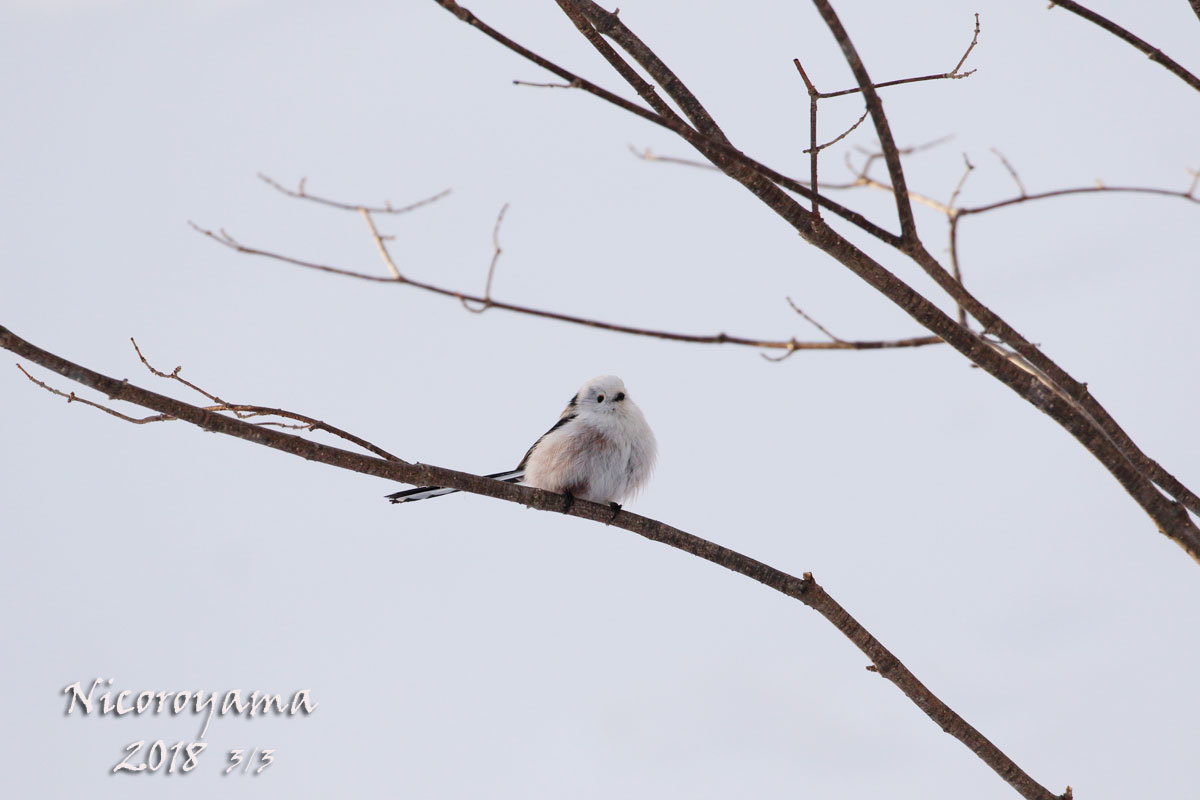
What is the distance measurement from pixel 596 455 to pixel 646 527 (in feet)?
4.47

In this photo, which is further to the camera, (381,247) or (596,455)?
(596,455)

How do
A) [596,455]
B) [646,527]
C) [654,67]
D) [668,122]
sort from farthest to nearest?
[596,455]
[646,527]
[654,67]
[668,122]

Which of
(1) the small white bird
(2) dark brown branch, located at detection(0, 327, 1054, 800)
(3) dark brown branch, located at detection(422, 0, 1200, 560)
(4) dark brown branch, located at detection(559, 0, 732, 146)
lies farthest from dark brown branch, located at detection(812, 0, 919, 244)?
(1) the small white bird

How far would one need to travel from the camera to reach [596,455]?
4094 millimetres

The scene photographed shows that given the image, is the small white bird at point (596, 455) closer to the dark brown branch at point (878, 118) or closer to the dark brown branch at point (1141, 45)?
the dark brown branch at point (878, 118)

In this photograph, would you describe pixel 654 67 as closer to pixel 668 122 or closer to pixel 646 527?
pixel 668 122

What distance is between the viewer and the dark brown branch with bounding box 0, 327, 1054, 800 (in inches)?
84.4

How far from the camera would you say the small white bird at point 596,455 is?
4078 mm

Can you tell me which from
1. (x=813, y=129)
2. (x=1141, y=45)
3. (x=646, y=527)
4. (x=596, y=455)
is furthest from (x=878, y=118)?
(x=596, y=455)

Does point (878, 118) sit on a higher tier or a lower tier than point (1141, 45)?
lower

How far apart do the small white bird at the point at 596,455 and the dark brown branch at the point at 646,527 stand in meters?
1.15

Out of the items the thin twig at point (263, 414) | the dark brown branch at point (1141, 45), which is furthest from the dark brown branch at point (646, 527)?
the dark brown branch at point (1141, 45)

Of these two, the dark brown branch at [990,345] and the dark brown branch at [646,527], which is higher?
the dark brown branch at [990,345]

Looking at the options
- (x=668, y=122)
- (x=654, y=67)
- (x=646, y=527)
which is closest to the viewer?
(x=668, y=122)
